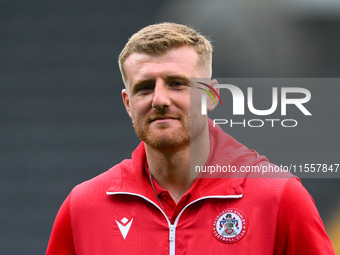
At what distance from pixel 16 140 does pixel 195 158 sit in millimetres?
3403

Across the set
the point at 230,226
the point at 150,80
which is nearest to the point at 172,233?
the point at 230,226

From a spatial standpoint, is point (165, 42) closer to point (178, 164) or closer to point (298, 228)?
point (178, 164)

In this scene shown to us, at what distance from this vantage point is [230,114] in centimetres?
357

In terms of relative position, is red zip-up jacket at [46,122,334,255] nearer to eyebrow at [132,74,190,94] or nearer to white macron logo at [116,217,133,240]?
white macron logo at [116,217,133,240]

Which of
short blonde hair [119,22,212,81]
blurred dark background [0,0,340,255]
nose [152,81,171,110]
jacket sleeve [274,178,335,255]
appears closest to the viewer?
jacket sleeve [274,178,335,255]

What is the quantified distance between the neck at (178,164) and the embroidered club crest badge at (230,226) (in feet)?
0.72

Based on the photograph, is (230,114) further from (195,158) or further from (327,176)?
(327,176)

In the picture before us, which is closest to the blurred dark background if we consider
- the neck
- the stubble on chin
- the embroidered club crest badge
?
the neck

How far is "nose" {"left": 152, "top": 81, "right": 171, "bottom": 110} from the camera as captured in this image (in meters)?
2.27

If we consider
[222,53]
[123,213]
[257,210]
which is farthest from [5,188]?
[257,210]

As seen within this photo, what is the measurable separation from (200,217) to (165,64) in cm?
64

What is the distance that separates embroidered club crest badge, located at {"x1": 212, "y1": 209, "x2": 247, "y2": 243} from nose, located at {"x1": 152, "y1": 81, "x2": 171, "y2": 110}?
494mm

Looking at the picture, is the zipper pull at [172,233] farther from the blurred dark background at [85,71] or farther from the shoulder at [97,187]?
the blurred dark background at [85,71]

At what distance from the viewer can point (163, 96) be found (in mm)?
2279
